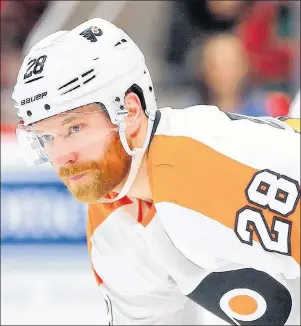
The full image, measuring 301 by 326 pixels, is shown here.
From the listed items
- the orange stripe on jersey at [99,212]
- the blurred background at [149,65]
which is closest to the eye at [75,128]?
the orange stripe on jersey at [99,212]

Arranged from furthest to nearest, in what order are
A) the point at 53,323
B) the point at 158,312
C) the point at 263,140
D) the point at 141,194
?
the point at 53,323 → the point at 158,312 → the point at 141,194 → the point at 263,140

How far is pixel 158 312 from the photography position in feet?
5.72

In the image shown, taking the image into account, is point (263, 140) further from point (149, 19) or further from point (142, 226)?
point (149, 19)

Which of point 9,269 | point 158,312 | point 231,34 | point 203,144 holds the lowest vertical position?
point 9,269

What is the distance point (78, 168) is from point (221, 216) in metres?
0.23

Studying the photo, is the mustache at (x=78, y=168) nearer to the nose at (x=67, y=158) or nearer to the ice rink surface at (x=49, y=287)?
the nose at (x=67, y=158)

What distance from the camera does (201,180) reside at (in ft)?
4.35

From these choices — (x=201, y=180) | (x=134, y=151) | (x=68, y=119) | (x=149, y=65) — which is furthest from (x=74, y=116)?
(x=149, y=65)

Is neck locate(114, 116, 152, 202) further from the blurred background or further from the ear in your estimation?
the blurred background

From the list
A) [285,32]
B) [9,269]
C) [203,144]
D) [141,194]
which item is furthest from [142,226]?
[285,32]

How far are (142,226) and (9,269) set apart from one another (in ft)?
3.14

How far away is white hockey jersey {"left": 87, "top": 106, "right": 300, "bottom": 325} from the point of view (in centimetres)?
130

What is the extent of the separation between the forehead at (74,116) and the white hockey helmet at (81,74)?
0.01 metres

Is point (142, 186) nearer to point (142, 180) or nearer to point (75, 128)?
point (142, 180)
